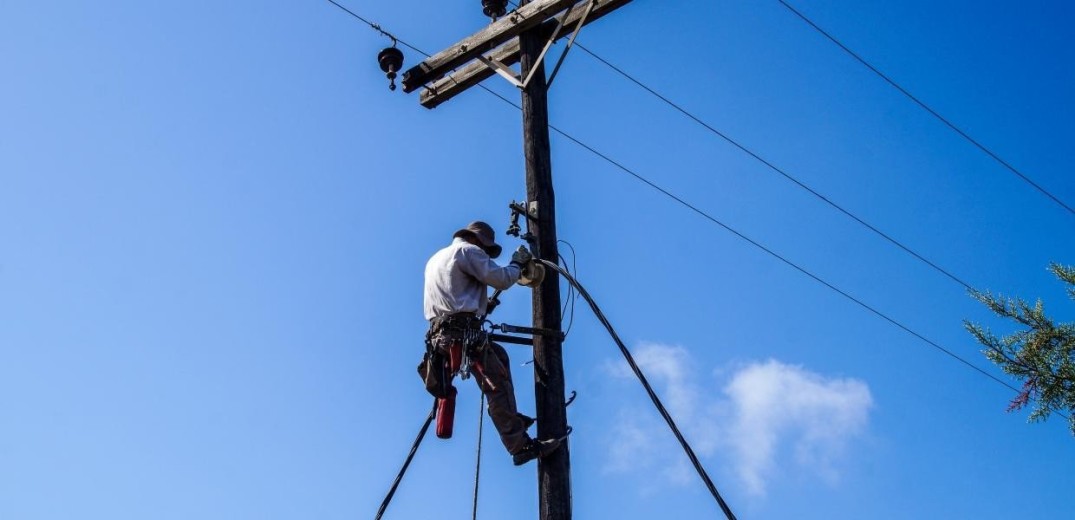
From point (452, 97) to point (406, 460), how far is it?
292 centimetres

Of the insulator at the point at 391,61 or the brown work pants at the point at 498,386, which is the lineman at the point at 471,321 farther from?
the insulator at the point at 391,61

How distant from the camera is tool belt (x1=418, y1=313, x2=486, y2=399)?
6.64m

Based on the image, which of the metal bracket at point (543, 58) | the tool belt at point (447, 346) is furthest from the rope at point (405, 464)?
the metal bracket at point (543, 58)

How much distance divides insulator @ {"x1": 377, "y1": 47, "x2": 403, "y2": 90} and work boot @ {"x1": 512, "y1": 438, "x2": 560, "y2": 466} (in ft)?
10.7

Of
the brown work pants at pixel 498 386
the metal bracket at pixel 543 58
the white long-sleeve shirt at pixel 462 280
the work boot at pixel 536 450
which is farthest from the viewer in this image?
the metal bracket at pixel 543 58

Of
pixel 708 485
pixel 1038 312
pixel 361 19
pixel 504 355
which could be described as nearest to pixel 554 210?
pixel 504 355

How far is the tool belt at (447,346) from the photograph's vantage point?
21.8 ft

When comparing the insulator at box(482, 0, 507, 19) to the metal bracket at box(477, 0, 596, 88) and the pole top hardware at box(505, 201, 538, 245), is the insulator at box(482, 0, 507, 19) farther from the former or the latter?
the pole top hardware at box(505, 201, 538, 245)

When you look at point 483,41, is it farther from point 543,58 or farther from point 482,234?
point 482,234

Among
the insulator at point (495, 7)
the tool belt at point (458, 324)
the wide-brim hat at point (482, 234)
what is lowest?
the tool belt at point (458, 324)

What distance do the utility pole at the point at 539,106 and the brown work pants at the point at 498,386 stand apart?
15 centimetres

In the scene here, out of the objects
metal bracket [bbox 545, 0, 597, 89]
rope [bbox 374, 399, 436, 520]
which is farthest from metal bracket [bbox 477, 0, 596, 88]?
rope [bbox 374, 399, 436, 520]

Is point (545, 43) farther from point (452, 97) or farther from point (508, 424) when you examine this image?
point (508, 424)

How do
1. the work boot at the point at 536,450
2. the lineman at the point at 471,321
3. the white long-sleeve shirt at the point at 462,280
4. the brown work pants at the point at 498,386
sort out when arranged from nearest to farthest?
the work boot at the point at 536,450, the brown work pants at the point at 498,386, the lineman at the point at 471,321, the white long-sleeve shirt at the point at 462,280
